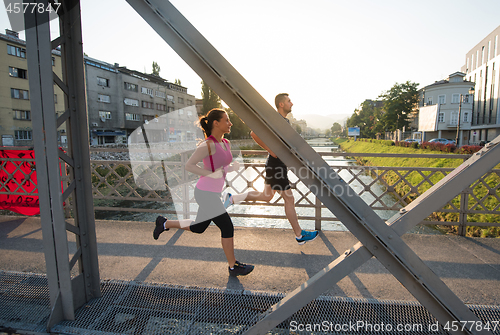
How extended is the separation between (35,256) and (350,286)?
4086 millimetres

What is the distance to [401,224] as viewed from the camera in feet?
5.39

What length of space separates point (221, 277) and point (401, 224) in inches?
80.0

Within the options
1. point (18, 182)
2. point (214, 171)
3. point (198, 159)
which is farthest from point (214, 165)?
point (18, 182)

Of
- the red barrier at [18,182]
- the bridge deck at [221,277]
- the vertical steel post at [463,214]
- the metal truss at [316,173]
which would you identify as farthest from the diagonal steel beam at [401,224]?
the red barrier at [18,182]

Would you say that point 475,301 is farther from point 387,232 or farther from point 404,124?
point 404,124

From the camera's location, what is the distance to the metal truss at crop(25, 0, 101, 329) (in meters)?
2.00

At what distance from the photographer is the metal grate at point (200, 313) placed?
2111 mm

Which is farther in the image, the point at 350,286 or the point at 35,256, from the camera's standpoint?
the point at 35,256

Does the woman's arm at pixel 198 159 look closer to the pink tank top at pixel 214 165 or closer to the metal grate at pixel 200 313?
the pink tank top at pixel 214 165

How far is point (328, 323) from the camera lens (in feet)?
7.06

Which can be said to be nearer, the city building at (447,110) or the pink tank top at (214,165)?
the pink tank top at (214,165)

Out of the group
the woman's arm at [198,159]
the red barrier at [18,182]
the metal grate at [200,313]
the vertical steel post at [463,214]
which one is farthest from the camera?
the red barrier at [18,182]

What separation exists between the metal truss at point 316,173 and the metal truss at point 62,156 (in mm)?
971

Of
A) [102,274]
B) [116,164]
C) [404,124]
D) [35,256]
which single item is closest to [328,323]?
[102,274]
